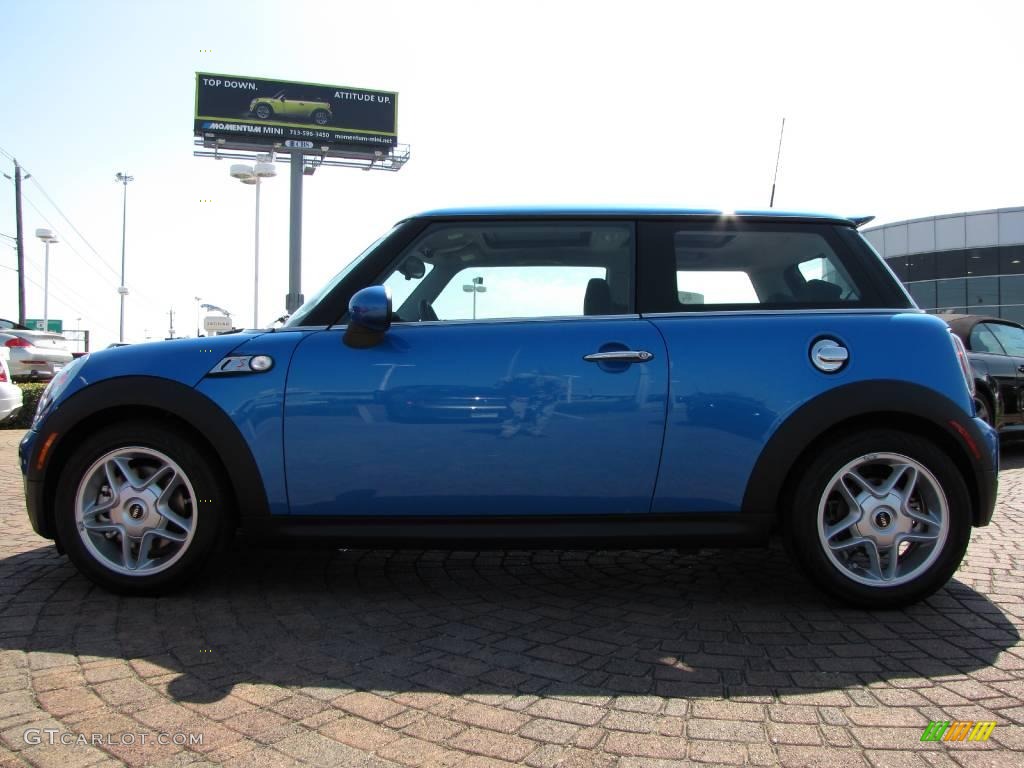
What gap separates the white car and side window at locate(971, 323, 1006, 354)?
10518 millimetres

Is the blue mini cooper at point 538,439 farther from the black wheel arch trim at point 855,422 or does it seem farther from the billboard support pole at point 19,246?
the billboard support pole at point 19,246

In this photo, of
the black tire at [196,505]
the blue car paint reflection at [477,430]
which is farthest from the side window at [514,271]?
the black tire at [196,505]

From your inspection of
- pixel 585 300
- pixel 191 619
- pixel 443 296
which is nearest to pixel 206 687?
pixel 191 619

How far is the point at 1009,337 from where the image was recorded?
8.09 meters

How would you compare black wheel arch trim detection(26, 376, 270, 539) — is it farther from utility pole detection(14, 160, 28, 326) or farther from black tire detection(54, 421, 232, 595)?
utility pole detection(14, 160, 28, 326)

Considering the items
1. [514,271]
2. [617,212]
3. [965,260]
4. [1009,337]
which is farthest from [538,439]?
[965,260]

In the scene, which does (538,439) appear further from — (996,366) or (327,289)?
(996,366)

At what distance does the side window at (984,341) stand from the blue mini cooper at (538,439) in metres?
5.31

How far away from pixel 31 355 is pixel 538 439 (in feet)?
57.3

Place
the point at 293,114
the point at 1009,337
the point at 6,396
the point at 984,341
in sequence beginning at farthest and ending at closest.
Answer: the point at 293,114 → the point at 6,396 → the point at 1009,337 → the point at 984,341

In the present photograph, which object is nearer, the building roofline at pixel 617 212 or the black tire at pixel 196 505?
the black tire at pixel 196 505

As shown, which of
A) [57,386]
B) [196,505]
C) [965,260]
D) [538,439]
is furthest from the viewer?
[965,260]

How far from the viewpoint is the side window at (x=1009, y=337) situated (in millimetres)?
7961

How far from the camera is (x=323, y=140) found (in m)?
40.8
